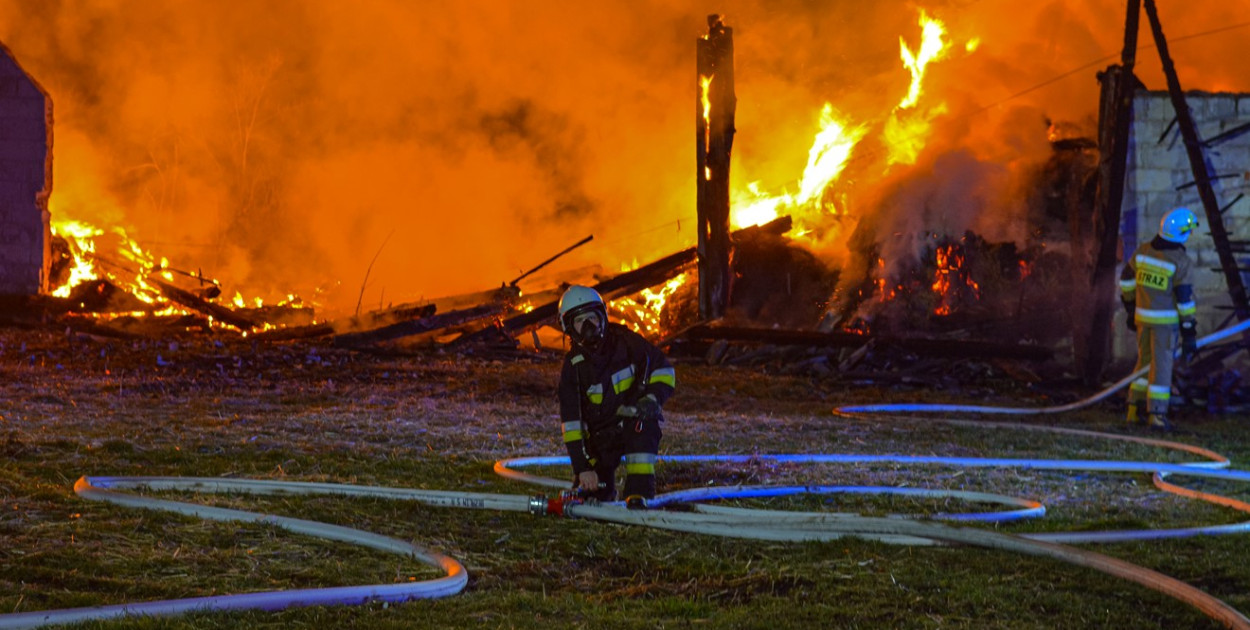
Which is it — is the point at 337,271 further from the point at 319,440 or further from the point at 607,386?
the point at 607,386

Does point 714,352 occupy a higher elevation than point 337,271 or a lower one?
lower

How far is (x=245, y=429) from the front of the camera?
9648mm

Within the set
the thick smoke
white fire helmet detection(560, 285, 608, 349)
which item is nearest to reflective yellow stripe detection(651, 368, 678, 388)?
white fire helmet detection(560, 285, 608, 349)

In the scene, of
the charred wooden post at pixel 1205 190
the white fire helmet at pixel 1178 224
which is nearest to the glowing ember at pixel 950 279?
the charred wooden post at pixel 1205 190

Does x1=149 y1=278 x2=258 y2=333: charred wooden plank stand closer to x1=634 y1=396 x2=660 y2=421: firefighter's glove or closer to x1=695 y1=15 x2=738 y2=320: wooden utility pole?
x1=695 y1=15 x2=738 y2=320: wooden utility pole

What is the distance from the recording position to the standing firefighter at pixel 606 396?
21.7ft

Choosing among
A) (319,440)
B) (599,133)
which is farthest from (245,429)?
(599,133)

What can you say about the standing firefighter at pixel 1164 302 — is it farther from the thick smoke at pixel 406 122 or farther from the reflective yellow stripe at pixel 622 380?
the thick smoke at pixel 406 122

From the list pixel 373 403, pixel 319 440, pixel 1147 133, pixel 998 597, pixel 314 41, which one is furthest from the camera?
pixel 314 41

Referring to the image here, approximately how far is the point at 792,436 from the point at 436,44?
61.5 feet

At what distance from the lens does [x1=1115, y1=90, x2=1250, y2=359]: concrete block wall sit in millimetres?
14828

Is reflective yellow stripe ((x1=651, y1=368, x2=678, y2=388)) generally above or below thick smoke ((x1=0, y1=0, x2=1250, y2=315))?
below

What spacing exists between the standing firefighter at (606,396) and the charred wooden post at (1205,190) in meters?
10.0

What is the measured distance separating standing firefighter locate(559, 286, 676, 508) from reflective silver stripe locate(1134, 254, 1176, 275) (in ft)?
21.4
